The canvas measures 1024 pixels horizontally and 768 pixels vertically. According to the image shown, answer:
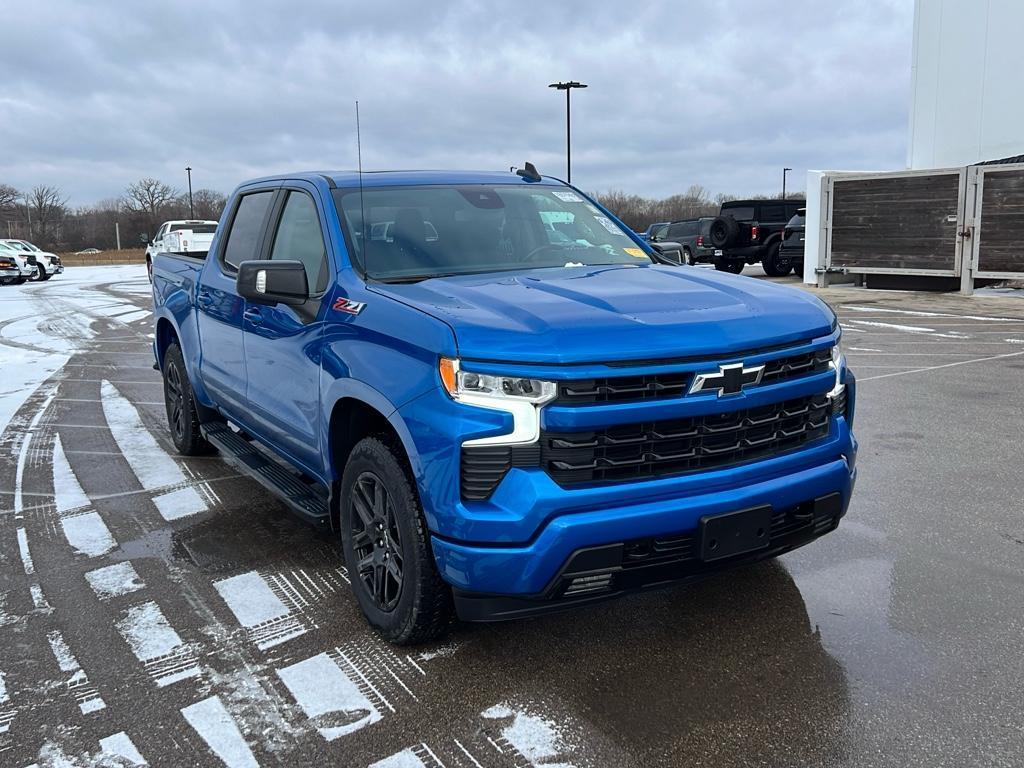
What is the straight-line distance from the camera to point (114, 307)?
2077 cm

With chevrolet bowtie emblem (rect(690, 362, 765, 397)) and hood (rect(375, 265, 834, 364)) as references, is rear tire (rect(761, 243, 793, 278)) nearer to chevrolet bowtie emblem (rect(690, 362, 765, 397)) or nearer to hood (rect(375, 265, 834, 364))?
hood (rect(375, 265, 834, 364))

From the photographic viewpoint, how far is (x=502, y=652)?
11.4ft

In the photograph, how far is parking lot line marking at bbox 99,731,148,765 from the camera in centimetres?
281

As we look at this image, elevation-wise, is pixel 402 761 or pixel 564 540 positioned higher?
pixel 564 540

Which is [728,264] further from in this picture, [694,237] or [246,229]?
[246,229]

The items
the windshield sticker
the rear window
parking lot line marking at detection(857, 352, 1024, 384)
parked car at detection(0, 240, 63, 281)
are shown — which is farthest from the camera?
parked car at detection(0, 240, 63, 281)

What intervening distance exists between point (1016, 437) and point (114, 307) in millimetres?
19212

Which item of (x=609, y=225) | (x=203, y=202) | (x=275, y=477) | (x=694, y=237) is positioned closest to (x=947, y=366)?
(x=609, y=225)

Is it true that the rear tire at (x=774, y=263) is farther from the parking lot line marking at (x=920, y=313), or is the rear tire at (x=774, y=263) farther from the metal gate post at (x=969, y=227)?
the parking lot line marking at (x=920, y=313)

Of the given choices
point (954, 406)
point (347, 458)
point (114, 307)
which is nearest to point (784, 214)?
point (114, 307)

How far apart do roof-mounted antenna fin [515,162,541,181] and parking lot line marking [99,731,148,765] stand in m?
3.47

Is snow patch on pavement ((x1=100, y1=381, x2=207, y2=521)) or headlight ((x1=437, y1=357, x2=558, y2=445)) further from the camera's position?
snow patch on pavement ((x1=100, y1=381, x2=207, y2=521))

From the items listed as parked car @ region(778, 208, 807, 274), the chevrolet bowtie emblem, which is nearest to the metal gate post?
parked car @ region(778, 208, 807, 274)

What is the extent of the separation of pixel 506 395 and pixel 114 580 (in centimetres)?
246
